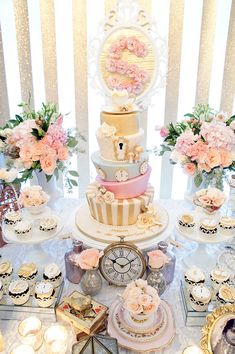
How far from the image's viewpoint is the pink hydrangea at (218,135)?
5.42 ft

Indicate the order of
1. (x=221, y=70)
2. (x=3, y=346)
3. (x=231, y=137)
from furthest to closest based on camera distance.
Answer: (x=221, y=70), (x=231, y=137), (x=3, y=346)

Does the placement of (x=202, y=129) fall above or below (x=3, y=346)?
above

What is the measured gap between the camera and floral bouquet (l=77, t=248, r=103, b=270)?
1387 millimetres

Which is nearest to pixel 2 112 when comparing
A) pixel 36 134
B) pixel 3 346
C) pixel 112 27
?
pixel 36 134

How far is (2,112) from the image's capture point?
2400 millimetres

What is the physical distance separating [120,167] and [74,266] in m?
0.50

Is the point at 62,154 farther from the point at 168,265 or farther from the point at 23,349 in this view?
the point at 23,349

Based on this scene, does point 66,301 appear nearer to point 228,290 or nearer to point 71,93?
point 228,290

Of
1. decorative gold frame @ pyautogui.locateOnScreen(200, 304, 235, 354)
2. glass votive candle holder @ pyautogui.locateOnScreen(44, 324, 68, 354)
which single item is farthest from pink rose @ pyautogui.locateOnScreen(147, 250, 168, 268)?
glass votive candle holder @ pyautogui.locateOnScreen(44, 324, 68, 354)

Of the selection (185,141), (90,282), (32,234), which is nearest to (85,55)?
(185,141)

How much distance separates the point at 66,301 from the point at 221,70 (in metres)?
1.78

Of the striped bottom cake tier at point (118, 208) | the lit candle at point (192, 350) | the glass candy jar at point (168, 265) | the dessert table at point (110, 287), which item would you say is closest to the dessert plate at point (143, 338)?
the dessert table at point (110, 287)

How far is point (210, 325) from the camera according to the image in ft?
3.83

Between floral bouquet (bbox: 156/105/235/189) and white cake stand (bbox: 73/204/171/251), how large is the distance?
320 millimetres
